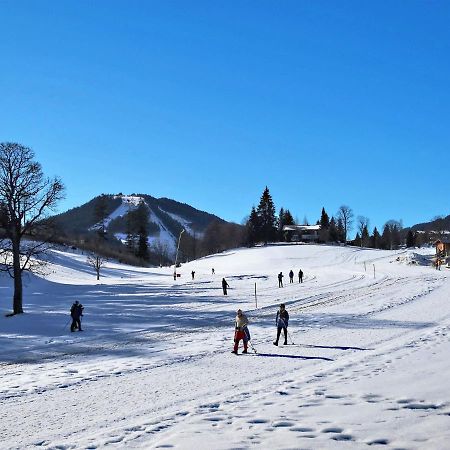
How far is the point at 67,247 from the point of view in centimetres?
10556

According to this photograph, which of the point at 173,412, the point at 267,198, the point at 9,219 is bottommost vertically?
the point at 173,412

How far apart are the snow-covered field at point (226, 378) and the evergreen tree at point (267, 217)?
298 ft

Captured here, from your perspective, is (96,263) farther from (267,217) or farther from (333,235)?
(333,235)

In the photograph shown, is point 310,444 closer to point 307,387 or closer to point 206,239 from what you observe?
point 307,387

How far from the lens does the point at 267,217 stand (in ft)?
412

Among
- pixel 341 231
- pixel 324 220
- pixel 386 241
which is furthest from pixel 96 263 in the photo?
pixel 386 241

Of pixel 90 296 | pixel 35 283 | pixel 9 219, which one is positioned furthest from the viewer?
pixel 35 283

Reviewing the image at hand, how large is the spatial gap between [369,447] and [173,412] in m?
4.25

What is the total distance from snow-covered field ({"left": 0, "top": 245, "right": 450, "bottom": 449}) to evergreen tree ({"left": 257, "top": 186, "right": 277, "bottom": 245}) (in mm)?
90893

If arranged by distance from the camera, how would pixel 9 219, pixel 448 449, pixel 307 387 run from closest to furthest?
pixel 448 449 < pixel 307 387 < pixel 9 219

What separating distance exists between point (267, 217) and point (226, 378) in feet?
369

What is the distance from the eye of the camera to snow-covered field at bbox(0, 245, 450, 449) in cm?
854

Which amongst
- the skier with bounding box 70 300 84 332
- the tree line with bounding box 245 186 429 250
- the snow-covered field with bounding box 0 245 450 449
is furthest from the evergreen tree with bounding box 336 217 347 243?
the skier with bounding box 70 300 84 332

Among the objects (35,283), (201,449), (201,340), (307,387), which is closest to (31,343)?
(201,340)
